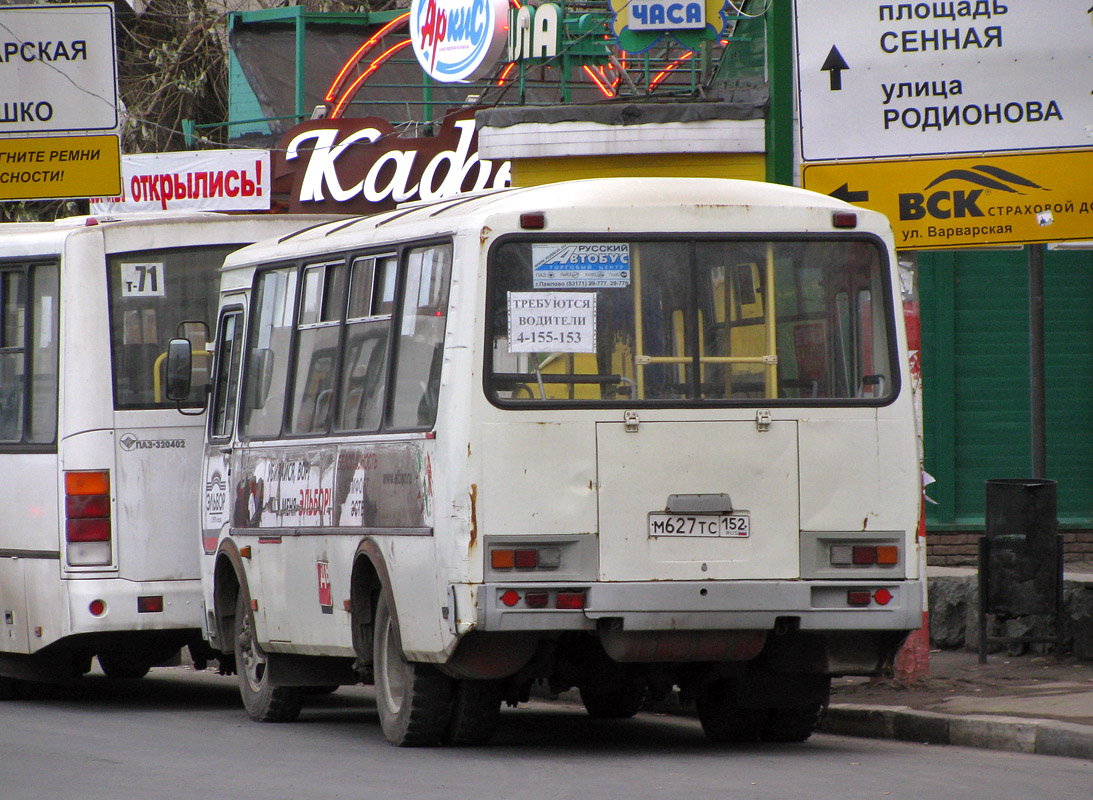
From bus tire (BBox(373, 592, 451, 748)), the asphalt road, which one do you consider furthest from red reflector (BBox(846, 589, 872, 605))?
bus tire (BBox(373, 592, 451, 748))

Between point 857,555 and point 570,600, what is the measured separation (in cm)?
137

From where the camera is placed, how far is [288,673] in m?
11.6

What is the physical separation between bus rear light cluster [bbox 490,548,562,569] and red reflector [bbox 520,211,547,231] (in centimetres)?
148

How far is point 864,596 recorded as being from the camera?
30.1ft

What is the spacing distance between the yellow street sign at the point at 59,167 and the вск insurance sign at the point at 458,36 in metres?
5.02

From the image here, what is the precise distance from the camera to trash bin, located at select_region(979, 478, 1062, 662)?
39.3 ft

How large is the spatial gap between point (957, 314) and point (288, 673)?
7547 millimetres

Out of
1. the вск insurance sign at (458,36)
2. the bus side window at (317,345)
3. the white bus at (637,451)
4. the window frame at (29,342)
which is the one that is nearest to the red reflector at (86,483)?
the window frame at (29,342)

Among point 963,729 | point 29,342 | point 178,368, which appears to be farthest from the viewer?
point 29,342

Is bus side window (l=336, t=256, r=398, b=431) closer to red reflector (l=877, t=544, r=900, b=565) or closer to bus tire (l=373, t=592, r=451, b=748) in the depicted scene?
bus tire (l=373, t=592, r=451, b=748)

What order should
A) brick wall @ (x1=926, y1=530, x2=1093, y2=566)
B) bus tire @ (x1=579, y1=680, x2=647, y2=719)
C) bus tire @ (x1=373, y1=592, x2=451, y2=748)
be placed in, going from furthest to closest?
brick wall @ (x1=926, y1=530, x2=1093, y2=566), bus tire @ (x1=579, y1=680, x2=647, y2=719), bus tire @ (x1=373, y1=592, x2=451, y2=748)

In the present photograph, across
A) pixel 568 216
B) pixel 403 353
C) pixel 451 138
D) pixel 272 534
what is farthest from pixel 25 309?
pixel 451 138

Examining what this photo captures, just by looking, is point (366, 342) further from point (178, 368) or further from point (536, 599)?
point (178, 368)

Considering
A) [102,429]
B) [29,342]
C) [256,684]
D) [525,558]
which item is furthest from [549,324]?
[29,342]
